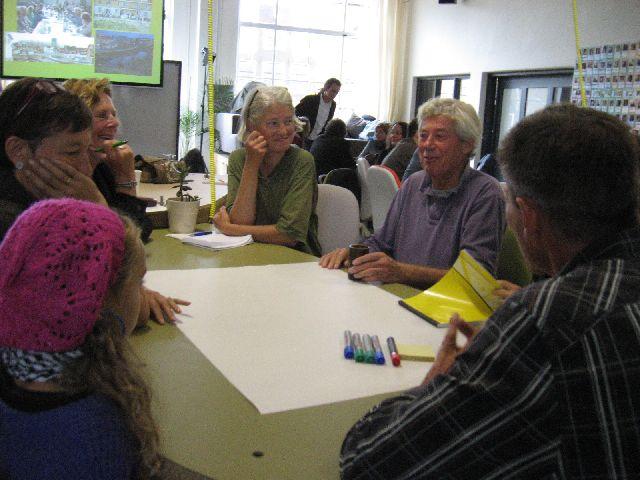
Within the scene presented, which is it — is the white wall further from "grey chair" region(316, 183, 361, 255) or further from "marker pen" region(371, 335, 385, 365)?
"marker pen" region(371, 335, 385, 365)

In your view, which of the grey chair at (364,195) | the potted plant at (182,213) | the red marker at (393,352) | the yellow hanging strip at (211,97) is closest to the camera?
the red marker at (393,352)

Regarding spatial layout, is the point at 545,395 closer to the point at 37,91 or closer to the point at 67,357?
the point at 67,357

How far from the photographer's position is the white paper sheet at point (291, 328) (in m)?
1.26

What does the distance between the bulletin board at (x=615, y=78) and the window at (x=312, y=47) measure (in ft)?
14.9

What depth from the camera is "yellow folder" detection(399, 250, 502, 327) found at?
5.60 ft

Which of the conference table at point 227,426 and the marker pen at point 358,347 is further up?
the marker pen at point 358,347

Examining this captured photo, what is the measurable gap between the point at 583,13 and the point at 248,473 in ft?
22.5

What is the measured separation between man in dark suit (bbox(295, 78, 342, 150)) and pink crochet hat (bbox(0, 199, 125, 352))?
7.72 metres

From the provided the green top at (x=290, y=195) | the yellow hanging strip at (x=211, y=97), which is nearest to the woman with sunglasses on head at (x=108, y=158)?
the yellow hanging strip at (x=211, y=97)

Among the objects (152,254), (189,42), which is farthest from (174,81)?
(189,42)

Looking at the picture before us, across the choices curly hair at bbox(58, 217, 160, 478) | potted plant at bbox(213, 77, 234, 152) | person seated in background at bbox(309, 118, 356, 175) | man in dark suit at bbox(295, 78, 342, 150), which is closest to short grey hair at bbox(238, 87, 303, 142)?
curly hair at bbox(58, 217, 160, 478)

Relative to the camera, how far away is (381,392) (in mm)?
1249

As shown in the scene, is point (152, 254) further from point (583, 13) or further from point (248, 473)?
point (583, 13)

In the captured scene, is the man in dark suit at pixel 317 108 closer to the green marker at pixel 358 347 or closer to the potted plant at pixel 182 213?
the potted plant at pixel 182 213
